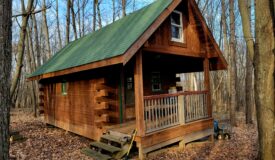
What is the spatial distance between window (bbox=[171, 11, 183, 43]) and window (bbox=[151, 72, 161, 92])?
277 centimetres

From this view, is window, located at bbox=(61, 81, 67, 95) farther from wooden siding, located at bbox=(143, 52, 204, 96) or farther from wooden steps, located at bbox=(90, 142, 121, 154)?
wooden steps, located at bbox=(90, 142, 121, 154)

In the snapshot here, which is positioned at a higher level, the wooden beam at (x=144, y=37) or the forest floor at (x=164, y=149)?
the wooden beam at (x=144, y=37)

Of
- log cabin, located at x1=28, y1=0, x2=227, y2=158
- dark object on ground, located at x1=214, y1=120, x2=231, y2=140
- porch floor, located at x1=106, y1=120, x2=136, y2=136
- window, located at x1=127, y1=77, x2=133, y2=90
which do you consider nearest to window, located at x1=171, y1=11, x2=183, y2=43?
log cabin, located at x1=28, y1=0, x2=227, y2=158

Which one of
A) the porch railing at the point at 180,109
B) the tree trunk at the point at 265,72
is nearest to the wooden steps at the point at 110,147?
the porch railing at the point at 180,109

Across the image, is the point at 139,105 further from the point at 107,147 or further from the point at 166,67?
the point at 166,67

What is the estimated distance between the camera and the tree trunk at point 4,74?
254cm

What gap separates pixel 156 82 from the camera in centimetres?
1109

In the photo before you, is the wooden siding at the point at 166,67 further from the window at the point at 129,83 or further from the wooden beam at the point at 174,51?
the wooden beam at the point at 174,51

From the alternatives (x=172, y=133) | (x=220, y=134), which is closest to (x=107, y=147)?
(x=172, y=133)

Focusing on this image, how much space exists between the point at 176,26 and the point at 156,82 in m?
3.36

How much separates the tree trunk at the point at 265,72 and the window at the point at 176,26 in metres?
4.12

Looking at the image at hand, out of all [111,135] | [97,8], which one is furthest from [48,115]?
[97,8]

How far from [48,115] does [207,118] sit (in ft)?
30.1

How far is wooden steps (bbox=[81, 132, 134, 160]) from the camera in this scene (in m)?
6.73
